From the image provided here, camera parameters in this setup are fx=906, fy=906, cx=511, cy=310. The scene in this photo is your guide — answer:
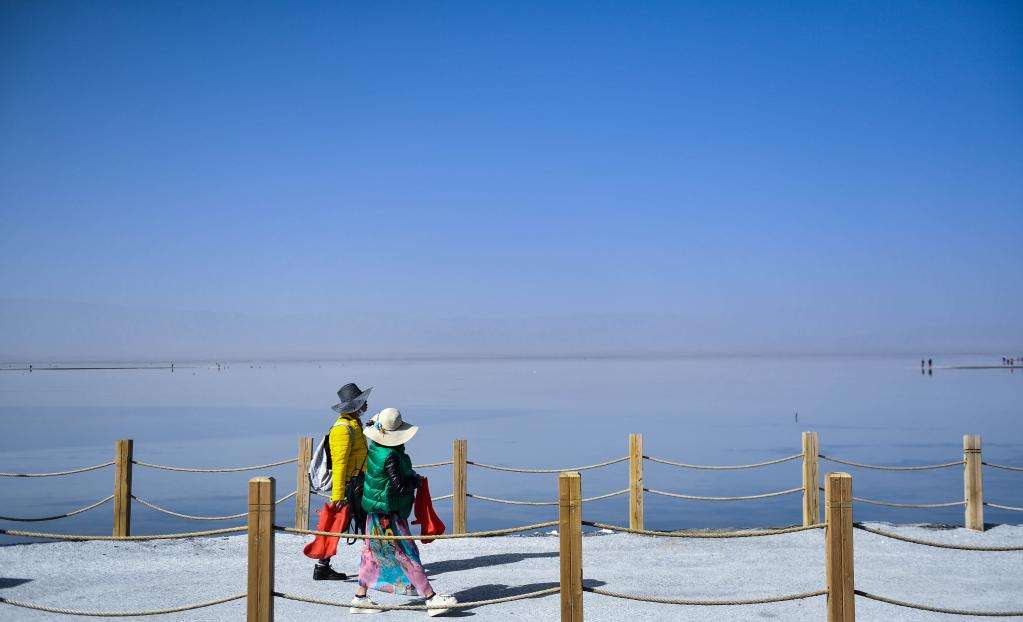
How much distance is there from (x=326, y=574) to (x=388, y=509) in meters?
1.71

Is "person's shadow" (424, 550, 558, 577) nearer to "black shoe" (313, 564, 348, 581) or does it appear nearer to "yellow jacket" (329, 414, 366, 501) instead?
"black shoe" (313, 564, 348, 581)

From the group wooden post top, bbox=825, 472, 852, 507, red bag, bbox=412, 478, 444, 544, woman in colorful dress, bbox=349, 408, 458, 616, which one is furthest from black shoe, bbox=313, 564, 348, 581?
wooden post top, bbox=825, 472, 852, 507

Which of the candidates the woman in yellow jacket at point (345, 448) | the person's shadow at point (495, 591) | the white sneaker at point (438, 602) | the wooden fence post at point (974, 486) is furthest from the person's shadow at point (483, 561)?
the wooden fence post at point (974, 486)

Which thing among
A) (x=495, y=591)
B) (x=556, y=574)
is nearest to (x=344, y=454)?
(x=495, y=591)

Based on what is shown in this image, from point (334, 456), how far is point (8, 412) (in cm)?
4717

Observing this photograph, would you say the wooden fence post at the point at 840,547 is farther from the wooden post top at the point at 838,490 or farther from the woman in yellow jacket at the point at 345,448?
the woman in yellow jacket at the point at 345,448

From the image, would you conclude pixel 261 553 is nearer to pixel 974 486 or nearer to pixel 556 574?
pixel 556 574

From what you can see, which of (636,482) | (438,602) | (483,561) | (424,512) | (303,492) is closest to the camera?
(438,602)

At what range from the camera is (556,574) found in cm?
948

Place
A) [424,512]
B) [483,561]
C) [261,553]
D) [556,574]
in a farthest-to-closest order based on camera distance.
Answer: [483,561], [556,574], [424,512], [261,553]

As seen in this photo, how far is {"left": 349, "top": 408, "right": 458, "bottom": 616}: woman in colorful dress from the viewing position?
26.3 feet

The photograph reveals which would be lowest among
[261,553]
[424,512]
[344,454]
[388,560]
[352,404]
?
[388,560]

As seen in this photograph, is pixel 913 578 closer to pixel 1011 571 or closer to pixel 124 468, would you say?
pixel 1011 571

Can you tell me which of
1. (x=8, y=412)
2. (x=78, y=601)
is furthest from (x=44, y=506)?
(x=8, y=412)
